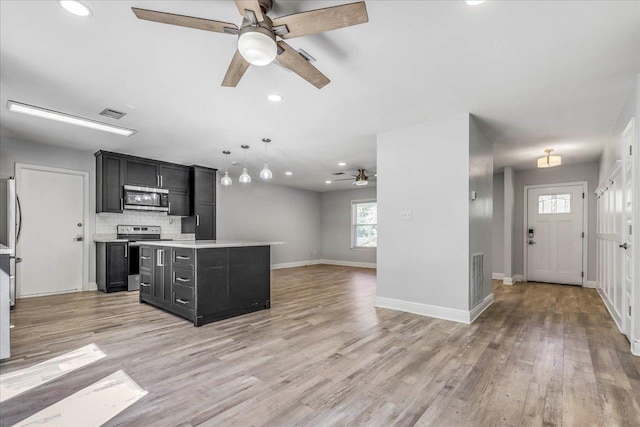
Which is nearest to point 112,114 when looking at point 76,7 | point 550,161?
point 76,7

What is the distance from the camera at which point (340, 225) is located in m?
10.2

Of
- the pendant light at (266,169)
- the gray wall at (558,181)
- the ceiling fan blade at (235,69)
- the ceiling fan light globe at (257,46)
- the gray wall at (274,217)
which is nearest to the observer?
the ceiling fan light globe at (257,46)

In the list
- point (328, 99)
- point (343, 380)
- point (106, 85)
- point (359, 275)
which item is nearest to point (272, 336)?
point (343, 380)

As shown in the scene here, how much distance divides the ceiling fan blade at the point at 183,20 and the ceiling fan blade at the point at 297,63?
0.33 metres

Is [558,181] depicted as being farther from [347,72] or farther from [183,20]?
[183,20]

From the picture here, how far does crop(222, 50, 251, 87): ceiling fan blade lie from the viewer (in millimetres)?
2187

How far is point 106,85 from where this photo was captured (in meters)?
3.04

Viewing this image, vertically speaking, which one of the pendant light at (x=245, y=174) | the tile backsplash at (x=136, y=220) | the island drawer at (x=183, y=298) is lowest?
the island drawer at (x=183, y=298)

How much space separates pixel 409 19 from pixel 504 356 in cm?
277

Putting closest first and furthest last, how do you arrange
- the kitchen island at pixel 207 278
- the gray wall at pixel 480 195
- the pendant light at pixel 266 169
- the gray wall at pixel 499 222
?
the kitchen island at pixel 207 278, the gray wall at pixel 480 195, the pendant light at pixel 266 169, the gray wall at pixel 499 222

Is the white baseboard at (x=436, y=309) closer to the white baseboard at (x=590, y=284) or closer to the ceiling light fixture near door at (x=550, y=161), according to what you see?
the ceiling light fixture near door at (x=550, y=161)

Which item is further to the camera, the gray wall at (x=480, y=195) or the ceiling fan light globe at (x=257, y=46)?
the gray wall at (x=480, y=195)

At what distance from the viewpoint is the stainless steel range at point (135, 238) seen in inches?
221

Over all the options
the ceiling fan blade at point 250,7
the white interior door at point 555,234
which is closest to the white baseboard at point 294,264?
the white interior door at point 555,234
